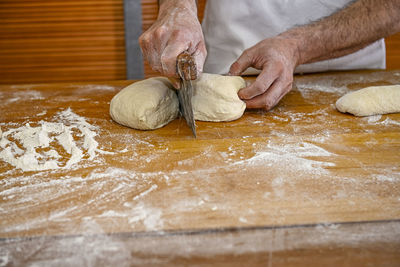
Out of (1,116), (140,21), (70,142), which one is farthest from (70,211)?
(140,21)

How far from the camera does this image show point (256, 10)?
180cm

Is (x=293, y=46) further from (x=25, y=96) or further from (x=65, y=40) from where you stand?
(x=65, y=40)

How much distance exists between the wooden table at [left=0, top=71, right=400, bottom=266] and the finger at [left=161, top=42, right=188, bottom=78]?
0.23 metres

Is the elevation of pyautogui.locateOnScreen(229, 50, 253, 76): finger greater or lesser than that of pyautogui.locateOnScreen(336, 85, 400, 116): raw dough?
greater

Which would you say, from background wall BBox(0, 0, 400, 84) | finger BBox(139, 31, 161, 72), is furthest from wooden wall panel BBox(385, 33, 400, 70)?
finger BBox(139, 31, 161, 72)

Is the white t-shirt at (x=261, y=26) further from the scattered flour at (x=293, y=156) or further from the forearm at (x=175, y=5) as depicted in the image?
the scattered flour at (x=293, y=156)

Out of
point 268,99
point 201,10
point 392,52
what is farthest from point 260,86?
point 392,52

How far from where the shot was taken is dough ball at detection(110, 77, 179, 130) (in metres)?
1.27

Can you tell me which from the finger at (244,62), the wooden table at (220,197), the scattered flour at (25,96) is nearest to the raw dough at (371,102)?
the wooden table at (220,197)

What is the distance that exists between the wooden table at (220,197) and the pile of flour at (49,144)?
31 millimetres

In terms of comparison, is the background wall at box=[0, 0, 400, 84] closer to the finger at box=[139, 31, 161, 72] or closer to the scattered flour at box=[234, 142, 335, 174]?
the finger at box=[139, 31, 161, 72]

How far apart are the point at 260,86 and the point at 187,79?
0.31 m

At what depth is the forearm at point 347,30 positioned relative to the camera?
5.22ft

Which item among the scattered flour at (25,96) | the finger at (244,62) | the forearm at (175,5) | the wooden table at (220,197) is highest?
the forearm at (175,5)
